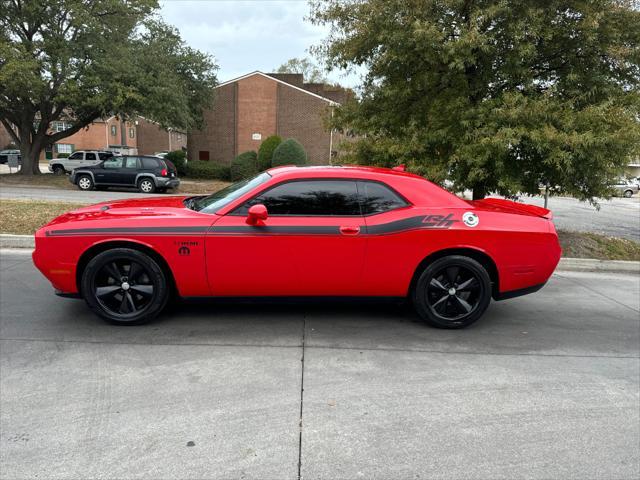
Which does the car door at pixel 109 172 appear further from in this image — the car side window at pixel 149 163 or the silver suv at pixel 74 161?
the silver suv at pixel 74 161

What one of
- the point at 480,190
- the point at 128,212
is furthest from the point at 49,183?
the point at 128,212

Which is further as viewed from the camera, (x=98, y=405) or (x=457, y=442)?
(x=98, y=405)

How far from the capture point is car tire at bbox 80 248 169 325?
422 centimetres

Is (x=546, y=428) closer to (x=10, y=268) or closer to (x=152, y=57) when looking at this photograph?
(x=10, y=268)

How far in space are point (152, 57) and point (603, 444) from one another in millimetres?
24582

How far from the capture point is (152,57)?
904 inches

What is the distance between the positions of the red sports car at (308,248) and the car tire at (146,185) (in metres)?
16.3

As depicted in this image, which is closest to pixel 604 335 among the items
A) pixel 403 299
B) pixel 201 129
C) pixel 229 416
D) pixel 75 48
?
pixel 403 299

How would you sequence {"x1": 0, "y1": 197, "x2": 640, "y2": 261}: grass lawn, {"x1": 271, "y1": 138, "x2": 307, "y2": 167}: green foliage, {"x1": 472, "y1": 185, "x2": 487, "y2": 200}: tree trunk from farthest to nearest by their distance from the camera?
{"x1": 271, "y1": 138, "x2": 307, "y2": 167}: green foliage, {"x1": 472, "y1": 185, "x2": 487, "y2": 200}: tree trunk, {"x1": 0, "y1": 197, "x2": 640, "y2": 261}: grass lawn

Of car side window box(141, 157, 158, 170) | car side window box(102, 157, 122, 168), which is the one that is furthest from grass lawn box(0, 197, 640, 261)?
car side window box(102, 157, 122, 168)

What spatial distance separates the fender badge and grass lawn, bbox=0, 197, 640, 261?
462cm

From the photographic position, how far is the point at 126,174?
2008 cm

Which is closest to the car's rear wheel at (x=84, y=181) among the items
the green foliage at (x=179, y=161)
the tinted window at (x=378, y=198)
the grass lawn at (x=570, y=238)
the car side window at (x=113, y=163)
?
the car side window at (x=113, y=163)

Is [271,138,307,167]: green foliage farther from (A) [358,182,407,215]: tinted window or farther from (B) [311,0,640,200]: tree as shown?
(A) [358,182,407,215]: tinted window
